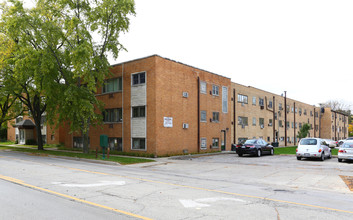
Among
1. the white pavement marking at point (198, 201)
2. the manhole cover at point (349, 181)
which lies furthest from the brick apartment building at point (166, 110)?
the white pavement marking at point (198, 201)

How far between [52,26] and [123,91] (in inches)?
321

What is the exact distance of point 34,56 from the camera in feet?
76.8

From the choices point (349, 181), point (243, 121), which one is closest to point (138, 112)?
point (349, 181)

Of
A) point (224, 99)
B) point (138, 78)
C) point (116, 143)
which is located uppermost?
point (138, 78)

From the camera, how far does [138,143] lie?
25.6 m

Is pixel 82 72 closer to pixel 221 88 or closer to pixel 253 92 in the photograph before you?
pixel 221 88

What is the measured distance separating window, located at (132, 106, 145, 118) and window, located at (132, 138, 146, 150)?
212 cm

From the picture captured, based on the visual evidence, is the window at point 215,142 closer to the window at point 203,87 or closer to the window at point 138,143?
the window at point 203,87

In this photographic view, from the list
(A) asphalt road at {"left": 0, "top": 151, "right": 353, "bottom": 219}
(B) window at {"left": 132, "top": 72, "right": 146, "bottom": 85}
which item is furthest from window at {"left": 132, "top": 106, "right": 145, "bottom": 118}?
(A) asphalt road at {"left": 0, "top": 151, "right": 353, "bottom": 219}

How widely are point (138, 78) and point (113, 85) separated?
12.4ft

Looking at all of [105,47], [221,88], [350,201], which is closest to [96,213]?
[350,201]

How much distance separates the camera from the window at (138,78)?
25.5m

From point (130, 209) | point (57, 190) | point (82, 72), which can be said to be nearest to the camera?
point (130, 209)

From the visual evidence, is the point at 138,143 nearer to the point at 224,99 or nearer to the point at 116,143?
the point at 116,143
